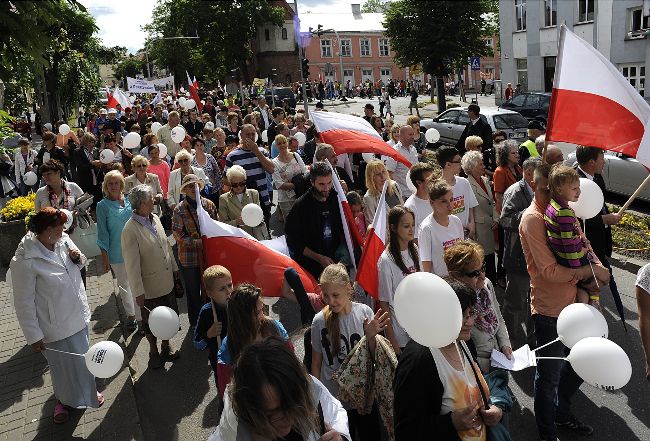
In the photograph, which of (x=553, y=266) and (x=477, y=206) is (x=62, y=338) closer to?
(x=553, y=266)

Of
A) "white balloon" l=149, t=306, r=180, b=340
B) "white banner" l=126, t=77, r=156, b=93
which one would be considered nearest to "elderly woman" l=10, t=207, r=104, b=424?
"white balloon" l=149, t=306, r=180, b=340

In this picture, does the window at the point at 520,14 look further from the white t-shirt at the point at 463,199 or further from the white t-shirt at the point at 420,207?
the white t-shirt at the point at 420,207

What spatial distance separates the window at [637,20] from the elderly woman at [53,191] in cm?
2846

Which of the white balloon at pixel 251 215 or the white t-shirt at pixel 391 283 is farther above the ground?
the white balloon at pixel 251 215

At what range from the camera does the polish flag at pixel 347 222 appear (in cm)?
541

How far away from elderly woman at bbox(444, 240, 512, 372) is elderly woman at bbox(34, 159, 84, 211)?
212 inches

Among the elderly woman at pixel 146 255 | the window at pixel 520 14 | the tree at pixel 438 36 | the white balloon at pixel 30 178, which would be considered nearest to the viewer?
the elderly woman at pixel 146 255

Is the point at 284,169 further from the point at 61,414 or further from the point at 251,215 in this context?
the point at 61,414

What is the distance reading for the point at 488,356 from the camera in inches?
135

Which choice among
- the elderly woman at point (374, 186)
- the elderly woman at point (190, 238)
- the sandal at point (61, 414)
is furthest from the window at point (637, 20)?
the sandal at point (61, 414)

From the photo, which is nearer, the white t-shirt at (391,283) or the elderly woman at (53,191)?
the white t-shirt at (391,283)

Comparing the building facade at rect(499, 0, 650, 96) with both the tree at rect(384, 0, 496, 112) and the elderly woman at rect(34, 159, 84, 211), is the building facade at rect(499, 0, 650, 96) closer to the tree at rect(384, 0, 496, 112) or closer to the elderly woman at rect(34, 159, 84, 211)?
the tree at rect(384, 0, 496, 112)

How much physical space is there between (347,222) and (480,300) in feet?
6.87

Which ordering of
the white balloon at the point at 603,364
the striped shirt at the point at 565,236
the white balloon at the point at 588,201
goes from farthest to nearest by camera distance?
the white balloon at the point at 588,201 < the striped shirt at the point at 565,236 < the white balloon at the point at 603,364
